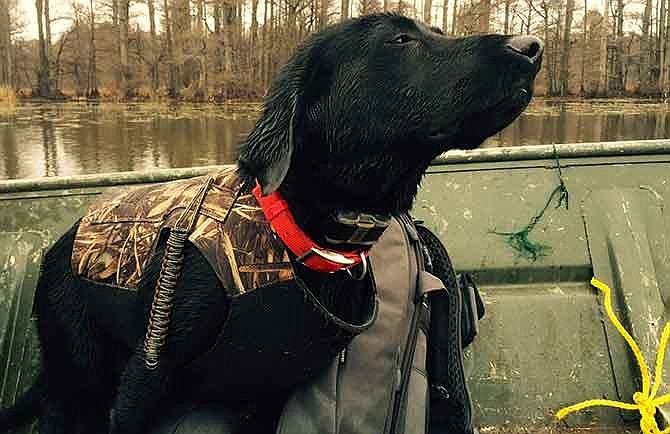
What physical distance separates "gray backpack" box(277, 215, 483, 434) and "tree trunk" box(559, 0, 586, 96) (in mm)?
13843

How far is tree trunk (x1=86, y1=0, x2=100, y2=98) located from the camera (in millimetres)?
12387

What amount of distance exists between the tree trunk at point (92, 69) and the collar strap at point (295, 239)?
11.8 metres

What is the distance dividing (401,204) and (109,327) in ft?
2.56

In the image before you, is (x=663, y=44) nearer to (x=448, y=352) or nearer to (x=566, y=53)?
(x=566, y=53)

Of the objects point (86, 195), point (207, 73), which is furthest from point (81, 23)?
point (86, 195)

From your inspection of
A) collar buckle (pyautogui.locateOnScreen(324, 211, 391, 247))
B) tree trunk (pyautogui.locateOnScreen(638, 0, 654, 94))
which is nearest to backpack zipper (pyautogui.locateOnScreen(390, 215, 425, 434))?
collar buckle (pyautogui.locateOnScreen(324, 211, 391, 247))

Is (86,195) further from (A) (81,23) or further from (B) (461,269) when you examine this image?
(A) (81,23)

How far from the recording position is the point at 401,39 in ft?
4.54

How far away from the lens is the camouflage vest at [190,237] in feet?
4.36

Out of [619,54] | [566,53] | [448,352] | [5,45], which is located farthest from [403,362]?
[619,54]

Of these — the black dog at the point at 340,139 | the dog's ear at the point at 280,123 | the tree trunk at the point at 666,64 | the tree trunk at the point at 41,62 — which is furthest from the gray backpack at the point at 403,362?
the tree trunk at the point at 666,64

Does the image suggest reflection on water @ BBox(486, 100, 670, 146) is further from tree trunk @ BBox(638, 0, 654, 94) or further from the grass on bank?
the grass on bank

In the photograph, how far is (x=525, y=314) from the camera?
2.25 metres

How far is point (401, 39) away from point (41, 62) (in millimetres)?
13687
